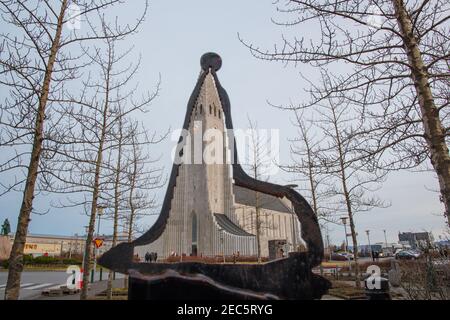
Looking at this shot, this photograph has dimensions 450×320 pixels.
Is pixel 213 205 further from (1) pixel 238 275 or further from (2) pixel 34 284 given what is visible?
(1) pixel 238 275

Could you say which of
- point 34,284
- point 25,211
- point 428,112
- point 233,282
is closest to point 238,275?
point 233,282

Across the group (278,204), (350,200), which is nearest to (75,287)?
(350,200)

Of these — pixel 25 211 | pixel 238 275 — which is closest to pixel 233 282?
pixel 238 275

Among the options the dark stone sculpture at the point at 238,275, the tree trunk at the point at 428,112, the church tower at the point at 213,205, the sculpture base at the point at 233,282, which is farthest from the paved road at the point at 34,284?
the tree trunk at the point at 428,112

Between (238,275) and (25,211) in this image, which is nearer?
(238,275)

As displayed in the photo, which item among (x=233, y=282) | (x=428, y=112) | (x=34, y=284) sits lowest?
(x=34, y=284)

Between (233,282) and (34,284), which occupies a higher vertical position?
(233,282)

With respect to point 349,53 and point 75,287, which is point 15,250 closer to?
point 349,53

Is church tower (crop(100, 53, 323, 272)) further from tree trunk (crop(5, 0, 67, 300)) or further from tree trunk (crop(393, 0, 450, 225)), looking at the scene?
tree trunk (crop(393, 0, 450, 225))

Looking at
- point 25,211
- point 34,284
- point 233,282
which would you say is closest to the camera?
point 233,282

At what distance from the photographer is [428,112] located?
4672 millimetres

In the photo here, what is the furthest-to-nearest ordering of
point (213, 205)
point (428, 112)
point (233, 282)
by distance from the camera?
point (213, 205), point (428, 112), point (233, 282)

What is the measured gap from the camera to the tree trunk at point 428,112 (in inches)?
173

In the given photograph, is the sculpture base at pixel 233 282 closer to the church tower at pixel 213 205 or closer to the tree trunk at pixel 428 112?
the church tower at pixel 213 205
